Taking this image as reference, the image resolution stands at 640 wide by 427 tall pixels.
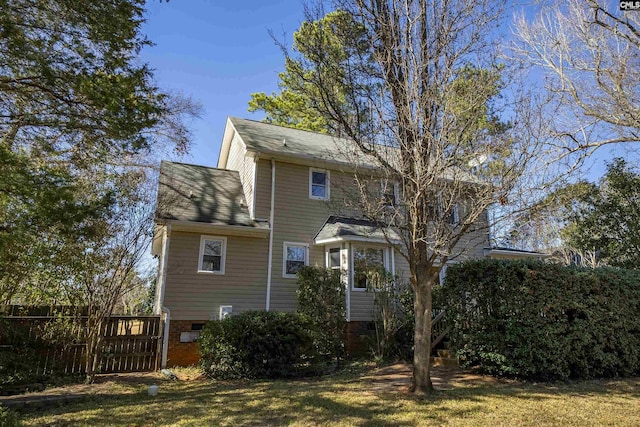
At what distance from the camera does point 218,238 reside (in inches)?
452

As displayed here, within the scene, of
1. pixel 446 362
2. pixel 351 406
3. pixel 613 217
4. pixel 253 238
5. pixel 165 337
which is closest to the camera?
pixel 351 406

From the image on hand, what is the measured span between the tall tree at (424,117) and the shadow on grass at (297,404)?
867mm

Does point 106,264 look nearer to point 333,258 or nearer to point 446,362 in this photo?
point 333,258

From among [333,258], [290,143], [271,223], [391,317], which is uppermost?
[290,143]

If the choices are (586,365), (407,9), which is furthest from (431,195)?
(586,365)

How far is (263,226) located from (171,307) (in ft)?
11.3

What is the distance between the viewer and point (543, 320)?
7.60m

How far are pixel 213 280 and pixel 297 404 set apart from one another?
20.2 feet

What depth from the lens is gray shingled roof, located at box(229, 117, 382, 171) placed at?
12.3 metres

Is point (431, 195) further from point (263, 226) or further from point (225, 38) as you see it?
point (225, 38)

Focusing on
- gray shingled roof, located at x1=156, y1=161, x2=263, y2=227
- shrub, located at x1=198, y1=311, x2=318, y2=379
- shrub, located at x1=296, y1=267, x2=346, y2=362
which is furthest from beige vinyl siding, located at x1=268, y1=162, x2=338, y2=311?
shrub, located at x1=198, y1=311, x2=318, y2=379

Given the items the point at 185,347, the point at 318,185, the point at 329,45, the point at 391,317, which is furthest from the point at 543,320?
the point at 185,347

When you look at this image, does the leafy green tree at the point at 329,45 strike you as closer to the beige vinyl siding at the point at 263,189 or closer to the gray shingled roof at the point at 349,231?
the gray shingled roof at the point at 349,231

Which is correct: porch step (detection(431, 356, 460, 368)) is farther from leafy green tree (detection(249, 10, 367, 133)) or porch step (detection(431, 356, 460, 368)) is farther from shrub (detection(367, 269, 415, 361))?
leafy green tree (detection(249, 10, 367, 133))
